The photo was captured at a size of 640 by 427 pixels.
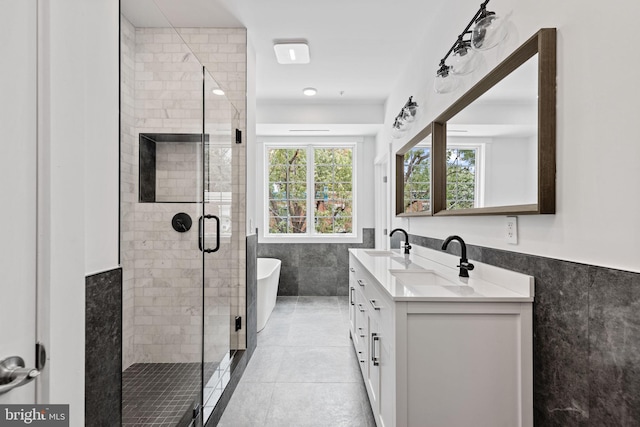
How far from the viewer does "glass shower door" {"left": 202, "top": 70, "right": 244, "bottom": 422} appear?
6.84ft

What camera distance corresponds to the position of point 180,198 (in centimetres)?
183

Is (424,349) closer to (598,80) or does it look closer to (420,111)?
(598,80)

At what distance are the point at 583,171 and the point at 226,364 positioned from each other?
2311mm

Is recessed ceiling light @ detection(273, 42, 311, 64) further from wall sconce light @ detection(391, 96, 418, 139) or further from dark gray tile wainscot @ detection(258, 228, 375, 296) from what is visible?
dark gray tile wainscot @ detection(258, 228, 375, 296)

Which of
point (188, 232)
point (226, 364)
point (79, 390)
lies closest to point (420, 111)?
point (188, 232)

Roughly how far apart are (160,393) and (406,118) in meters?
2.59

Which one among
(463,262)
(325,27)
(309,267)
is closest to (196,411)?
(463,262)

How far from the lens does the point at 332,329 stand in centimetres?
352

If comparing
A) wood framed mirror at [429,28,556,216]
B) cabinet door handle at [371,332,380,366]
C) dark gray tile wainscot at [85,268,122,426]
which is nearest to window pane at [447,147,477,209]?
wood framed mirror at [429,28,556,216]

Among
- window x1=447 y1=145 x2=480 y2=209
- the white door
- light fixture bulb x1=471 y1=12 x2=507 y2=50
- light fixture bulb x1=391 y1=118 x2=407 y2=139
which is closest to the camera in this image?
the white door

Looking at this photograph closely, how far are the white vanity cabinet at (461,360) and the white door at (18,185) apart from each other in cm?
112

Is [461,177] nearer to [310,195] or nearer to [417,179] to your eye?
[417,179]

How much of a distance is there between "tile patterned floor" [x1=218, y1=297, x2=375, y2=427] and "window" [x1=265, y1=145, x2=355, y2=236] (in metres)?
1.77

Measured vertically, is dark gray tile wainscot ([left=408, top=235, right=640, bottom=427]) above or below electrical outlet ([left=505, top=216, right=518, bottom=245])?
below
